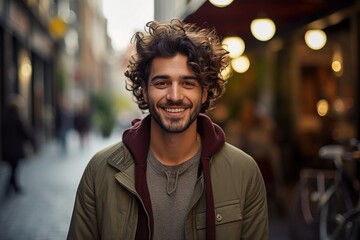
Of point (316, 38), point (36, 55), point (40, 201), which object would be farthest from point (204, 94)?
point (36, 55)

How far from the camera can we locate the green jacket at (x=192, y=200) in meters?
2.62

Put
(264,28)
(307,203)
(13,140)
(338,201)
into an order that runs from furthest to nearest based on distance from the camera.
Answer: (13,140), (264,28), (307,203), (338,201)

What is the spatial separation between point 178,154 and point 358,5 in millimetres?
8194

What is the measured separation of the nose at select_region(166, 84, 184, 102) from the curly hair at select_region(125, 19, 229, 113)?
0.32 feet

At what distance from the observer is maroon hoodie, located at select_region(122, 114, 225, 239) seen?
103 inches

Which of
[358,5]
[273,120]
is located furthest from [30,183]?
[358,5]

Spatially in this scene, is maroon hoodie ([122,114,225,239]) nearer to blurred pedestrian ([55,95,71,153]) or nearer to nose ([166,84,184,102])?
nose ([166,84,184,102])

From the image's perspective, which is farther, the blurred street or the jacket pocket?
the blurred street

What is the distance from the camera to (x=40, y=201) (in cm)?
1177

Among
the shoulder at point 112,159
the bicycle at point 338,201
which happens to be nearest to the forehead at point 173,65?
the shoulder at point 112,159

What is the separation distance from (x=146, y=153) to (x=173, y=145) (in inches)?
4.8

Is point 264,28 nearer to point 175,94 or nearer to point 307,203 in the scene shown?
point 307,203

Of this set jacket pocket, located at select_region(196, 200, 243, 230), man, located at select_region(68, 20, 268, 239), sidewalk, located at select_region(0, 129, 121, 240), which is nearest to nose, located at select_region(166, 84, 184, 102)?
man, located at select_region(68, 20, 268, 239)

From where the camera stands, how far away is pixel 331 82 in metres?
13.6
